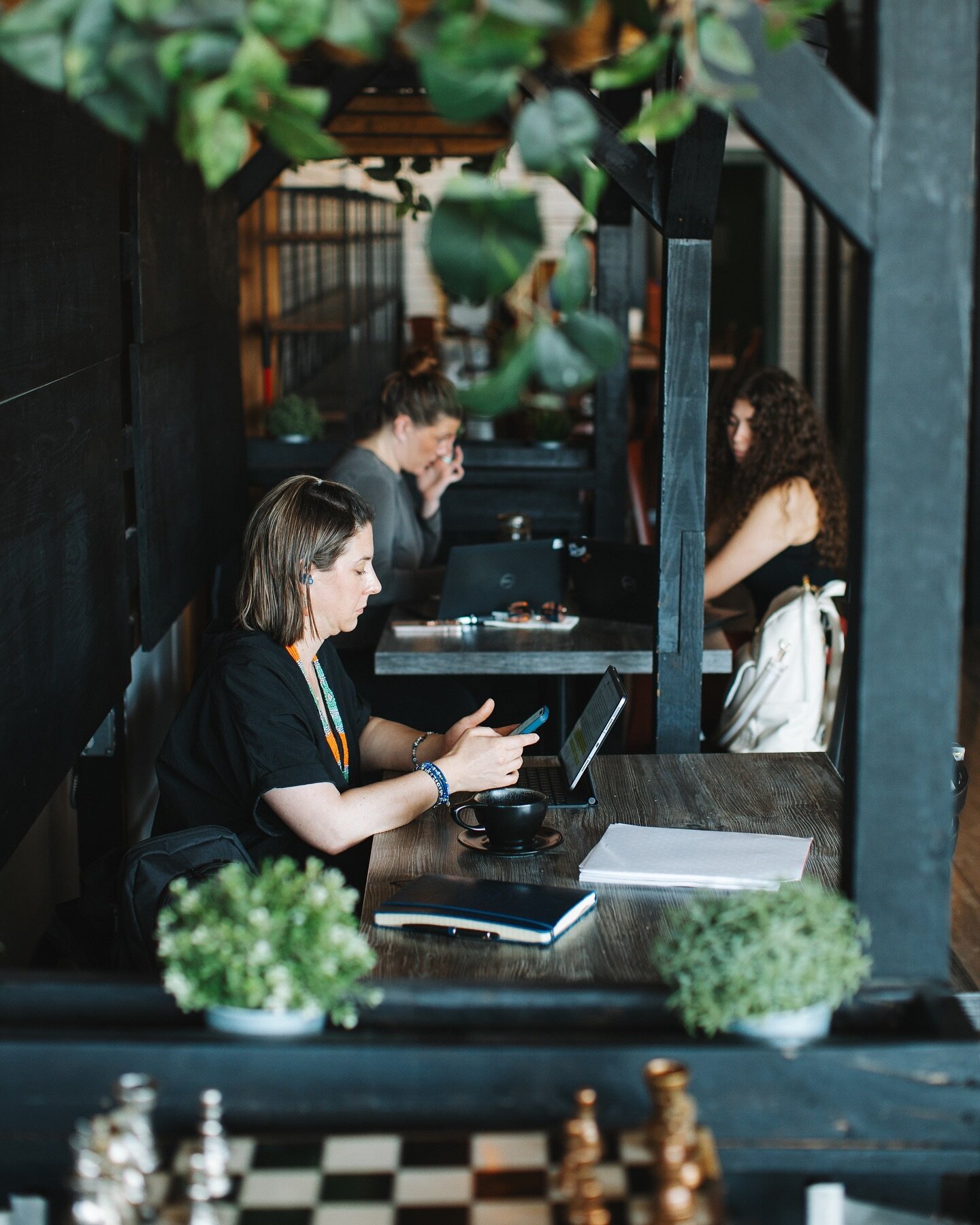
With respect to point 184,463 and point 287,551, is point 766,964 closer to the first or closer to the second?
point 287,551

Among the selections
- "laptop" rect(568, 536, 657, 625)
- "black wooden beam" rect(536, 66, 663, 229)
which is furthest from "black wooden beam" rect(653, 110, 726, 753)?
"laptop" rect(568, 536, 657, 625)

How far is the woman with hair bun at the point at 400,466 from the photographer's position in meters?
4.15

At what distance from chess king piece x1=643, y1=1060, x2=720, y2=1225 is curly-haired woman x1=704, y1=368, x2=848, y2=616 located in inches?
117

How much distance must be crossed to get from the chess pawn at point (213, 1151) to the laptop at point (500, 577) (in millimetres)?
2508

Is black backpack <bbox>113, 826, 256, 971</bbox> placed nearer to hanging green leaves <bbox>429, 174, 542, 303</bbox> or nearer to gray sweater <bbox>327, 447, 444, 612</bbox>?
hanging green leaves <bbox>429, 174, 542, 303</bbox>

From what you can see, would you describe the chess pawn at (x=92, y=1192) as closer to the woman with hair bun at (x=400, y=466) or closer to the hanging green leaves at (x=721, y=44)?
the hanging green leaves at (x=721, y=44)

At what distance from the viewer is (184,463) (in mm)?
4324

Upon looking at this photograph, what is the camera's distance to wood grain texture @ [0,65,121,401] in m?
2.40

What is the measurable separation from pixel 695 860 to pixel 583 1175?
105 cm

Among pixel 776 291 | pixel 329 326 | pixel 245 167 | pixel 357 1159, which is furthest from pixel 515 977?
pixel 776 291

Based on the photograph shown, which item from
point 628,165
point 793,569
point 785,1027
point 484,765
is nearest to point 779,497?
point 793,569

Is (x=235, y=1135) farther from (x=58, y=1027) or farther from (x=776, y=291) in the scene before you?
(x=776, y=291)

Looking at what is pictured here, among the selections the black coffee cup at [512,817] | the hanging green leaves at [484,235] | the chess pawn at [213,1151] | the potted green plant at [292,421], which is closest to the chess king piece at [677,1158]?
the chess pawn at [213,1151]

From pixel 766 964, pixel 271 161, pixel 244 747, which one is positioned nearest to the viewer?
pixel 766 964
